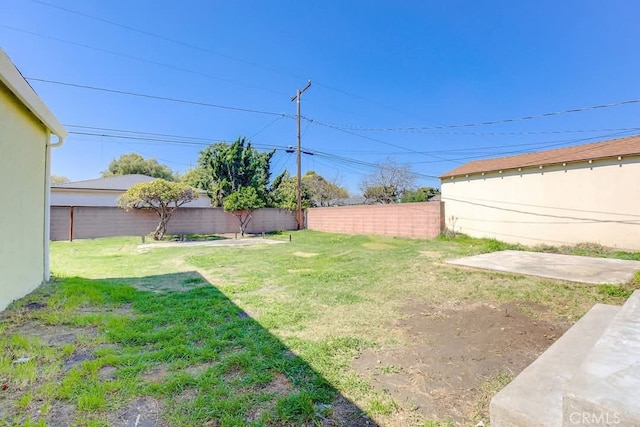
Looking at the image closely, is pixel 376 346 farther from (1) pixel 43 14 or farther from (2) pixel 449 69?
(2) pixel 449 69

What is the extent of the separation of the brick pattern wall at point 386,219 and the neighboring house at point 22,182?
1138 centimetres

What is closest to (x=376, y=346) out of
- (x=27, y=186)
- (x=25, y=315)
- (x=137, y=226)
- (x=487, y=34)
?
(x=25, y=315)

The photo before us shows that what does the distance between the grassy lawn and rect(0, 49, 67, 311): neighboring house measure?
0.35m

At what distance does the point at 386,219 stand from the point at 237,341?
11.5 m

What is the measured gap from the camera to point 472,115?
46.6 ft

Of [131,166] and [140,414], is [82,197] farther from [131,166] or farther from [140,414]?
[140,414]

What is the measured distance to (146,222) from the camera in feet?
45.0

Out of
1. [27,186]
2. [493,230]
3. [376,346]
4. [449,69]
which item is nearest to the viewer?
[376,346]

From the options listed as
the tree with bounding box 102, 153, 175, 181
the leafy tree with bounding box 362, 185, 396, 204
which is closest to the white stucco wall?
the tree with bounding box 102, 153, 175, 181

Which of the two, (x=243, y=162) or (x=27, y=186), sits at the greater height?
(x=243, y=162)

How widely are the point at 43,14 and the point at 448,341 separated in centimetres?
1092

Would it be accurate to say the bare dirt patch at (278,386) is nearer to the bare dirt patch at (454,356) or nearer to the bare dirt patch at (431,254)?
the bare dirt patch at (454,356)

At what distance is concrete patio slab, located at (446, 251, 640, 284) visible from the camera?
485 centimetres

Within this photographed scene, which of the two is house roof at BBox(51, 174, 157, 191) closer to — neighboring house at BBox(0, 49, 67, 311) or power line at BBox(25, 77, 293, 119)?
power line at BBox(25, 77, 293, 119)
